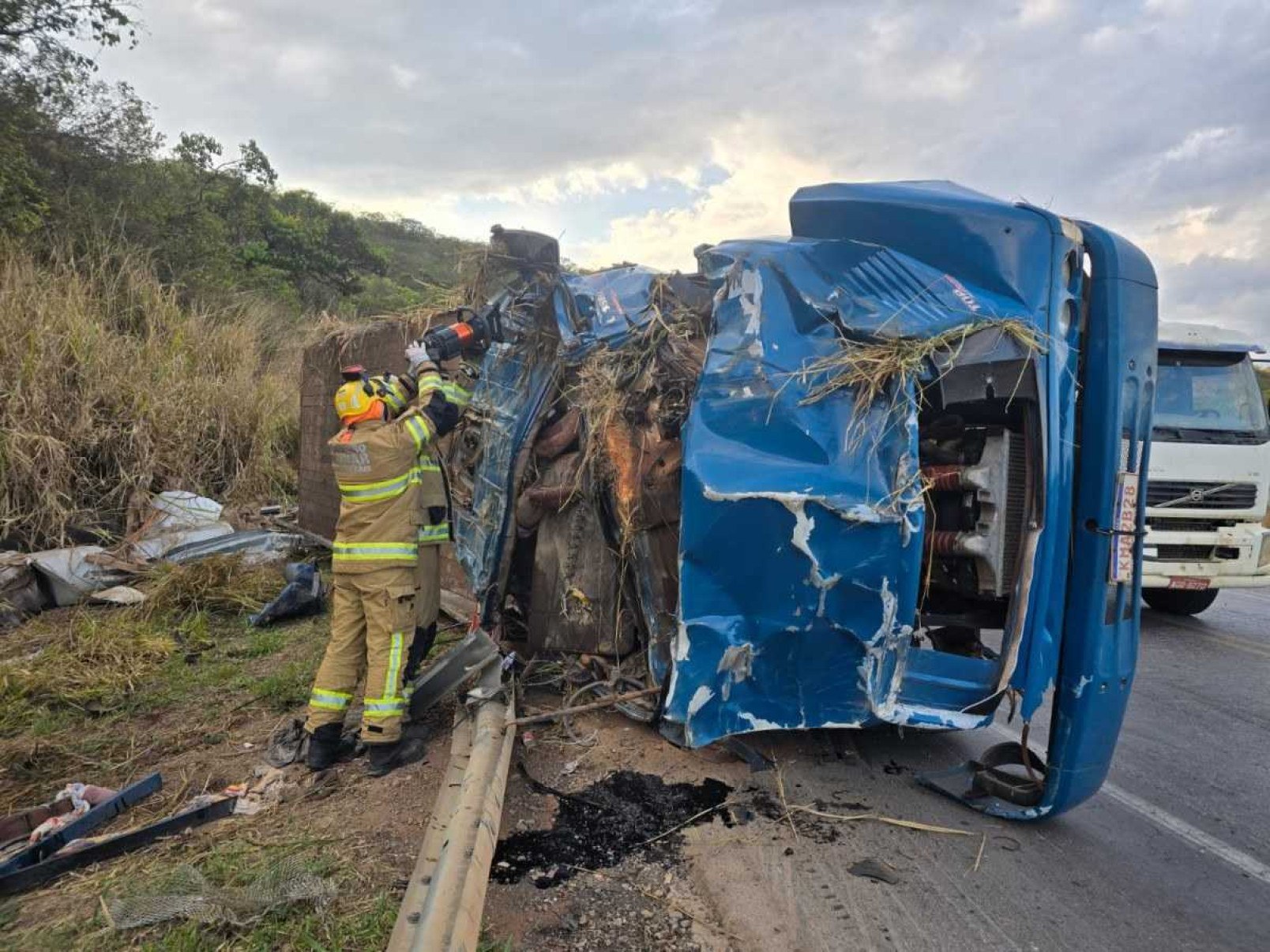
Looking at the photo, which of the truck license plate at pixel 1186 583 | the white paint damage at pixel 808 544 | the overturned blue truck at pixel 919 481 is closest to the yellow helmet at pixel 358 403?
the overturned blue truck at pixel 919 481

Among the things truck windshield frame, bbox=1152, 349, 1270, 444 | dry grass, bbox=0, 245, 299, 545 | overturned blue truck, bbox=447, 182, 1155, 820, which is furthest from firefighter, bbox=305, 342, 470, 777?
truck windshield frame, bbox=1152, 349, 1270, 444

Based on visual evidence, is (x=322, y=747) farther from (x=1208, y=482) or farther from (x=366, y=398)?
(x=1208, y=482)

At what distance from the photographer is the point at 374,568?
11.5ft

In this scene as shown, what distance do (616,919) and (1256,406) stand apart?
666 cm

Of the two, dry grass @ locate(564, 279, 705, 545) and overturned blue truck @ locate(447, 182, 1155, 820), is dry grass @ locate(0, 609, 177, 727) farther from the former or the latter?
overturned blue truck @ locate(447, 182, 1155, 820)

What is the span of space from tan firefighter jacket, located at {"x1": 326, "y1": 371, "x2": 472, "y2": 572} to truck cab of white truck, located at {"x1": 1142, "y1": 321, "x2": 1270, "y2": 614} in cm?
539

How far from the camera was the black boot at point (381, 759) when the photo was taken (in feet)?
11.0

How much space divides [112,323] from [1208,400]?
10.6 meters

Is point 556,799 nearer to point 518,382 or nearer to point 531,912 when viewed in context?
point 531,912

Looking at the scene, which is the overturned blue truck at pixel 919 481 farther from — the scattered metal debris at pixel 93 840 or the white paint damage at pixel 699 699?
the scattered metal debris at pixel 93 840

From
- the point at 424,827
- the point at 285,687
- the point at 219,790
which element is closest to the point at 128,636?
the point at 285,687

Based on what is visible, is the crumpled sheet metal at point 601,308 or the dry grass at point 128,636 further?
the dry grass at point 128,636

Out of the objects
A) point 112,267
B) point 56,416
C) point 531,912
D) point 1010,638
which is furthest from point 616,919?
point 112,267

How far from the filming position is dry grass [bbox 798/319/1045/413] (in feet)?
8.61
